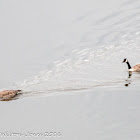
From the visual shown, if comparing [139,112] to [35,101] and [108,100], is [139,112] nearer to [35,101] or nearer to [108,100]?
[108,100]

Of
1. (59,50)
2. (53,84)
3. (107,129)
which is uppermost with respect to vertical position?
(59,50)

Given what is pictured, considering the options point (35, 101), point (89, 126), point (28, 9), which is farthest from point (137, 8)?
point (89, 126)

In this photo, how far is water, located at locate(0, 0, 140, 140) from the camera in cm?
2209

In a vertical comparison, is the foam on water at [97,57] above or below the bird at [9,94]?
above

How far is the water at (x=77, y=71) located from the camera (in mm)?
22094

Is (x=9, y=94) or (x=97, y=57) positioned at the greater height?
(x=97, y=57)

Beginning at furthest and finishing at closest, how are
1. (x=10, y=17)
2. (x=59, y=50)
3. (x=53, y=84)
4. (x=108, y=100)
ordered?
(x=10, y=17), (x=59, y=50), (x=53, y=84), (x=108, y=100)

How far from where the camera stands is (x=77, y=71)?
31578mm

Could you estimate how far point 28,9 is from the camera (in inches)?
2069

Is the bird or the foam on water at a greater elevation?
the foam on water

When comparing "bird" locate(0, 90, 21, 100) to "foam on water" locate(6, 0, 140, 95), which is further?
"foam on water" locate(6, 0, 140, 95)

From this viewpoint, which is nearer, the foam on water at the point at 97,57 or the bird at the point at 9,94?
the bird at the point at 9,94

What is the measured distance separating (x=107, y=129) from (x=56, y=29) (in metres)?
25.7

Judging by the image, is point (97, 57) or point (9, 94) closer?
point (9, 94)
